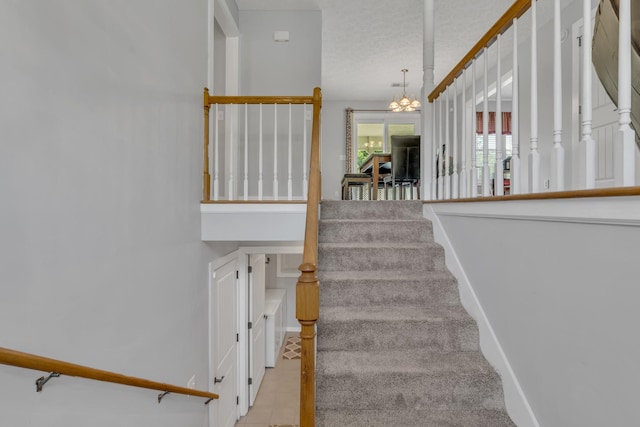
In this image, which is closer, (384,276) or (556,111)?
(556,111)

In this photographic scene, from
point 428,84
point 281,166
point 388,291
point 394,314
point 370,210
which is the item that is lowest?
point 394,314

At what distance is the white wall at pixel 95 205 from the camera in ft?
3.35

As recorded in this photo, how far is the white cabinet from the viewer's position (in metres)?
4.94

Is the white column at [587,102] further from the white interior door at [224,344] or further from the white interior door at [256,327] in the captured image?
the white interior door at [256,327]

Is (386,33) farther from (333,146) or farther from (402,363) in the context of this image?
(402,363)

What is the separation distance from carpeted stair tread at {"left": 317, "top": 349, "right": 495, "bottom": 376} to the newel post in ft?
1.17

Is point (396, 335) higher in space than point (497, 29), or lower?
lower

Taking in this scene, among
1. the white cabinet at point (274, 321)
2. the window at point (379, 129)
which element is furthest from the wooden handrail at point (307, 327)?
the window at point (379, 129)

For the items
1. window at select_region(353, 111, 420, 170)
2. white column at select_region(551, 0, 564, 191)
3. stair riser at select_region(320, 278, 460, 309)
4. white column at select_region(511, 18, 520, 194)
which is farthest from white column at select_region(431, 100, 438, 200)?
window at select_region(353, 111, 420, 170)

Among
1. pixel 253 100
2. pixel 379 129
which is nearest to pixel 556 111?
pixel 253 100

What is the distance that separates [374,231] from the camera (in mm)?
2904

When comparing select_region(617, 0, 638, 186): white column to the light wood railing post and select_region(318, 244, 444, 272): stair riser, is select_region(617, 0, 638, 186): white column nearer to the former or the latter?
select_region(318, 244, 444, 272): stair riser

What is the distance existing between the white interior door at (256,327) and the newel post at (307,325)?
257cm

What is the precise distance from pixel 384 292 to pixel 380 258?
12.4 inches
